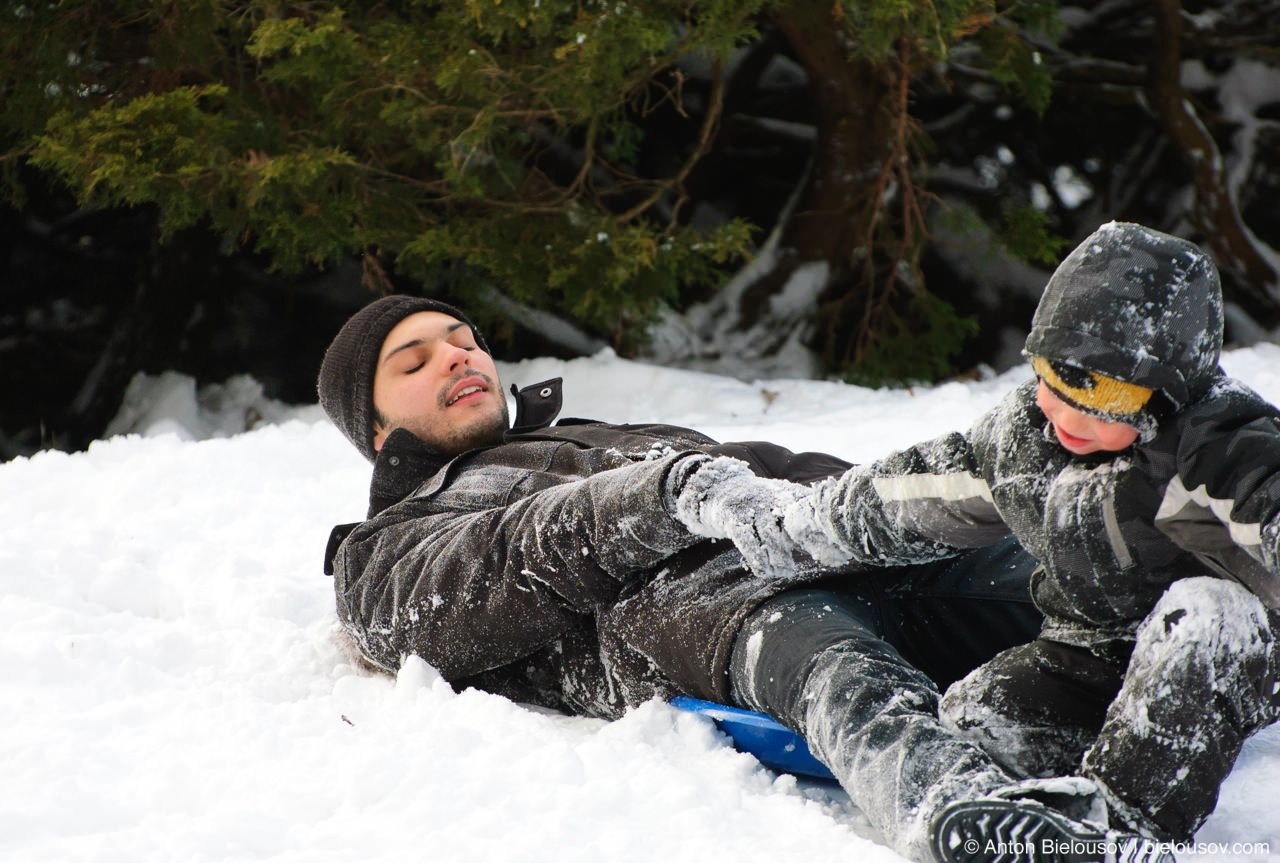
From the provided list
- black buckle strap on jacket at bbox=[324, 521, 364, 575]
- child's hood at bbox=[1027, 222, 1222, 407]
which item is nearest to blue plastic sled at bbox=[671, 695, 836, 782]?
child's hood at bbox=[1027, 222, 1222, 407]

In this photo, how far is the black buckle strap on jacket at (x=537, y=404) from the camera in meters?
3.08

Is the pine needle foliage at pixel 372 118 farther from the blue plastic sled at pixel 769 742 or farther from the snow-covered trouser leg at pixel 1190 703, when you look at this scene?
the snow-covered trouser leg at pixel 1190 703

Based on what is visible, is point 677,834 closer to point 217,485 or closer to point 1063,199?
point 217,485

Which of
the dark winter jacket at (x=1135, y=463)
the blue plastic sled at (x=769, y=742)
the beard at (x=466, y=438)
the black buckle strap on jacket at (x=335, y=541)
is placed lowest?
the black buckle strap on jacket at (x=335, y=541)

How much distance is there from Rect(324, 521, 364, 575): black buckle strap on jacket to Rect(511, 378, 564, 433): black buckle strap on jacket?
59 cm

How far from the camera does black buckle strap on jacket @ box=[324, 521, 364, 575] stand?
2.58 metres

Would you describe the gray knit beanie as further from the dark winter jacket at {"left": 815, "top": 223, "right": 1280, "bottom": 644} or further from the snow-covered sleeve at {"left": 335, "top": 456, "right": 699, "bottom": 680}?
the dark winter jacket at {"left": 815, "top": 223, "right": 1280, "bottom": 644}

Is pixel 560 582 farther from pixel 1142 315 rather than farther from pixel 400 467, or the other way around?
pixel 1142 315

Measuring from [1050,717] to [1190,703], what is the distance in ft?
0.84

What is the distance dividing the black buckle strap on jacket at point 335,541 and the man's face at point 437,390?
31cm

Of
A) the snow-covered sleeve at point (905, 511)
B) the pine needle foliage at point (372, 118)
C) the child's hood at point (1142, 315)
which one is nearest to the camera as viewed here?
the child's hood at point (1142, 315)

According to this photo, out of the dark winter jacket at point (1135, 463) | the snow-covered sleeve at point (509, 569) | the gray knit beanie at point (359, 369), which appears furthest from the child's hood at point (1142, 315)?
the gray knit beanie at point (359, 369)

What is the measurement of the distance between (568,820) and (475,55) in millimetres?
3567

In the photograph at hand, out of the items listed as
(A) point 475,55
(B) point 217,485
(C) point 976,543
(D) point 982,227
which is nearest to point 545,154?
(A) point 475,55
